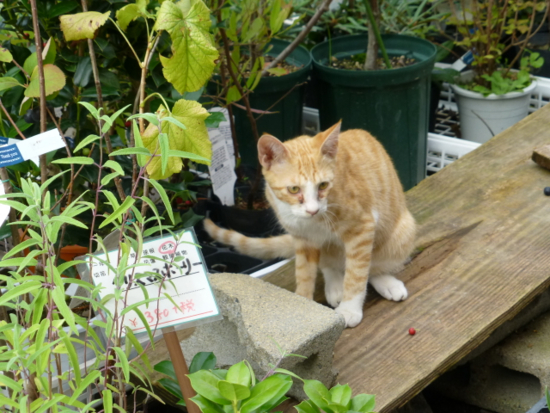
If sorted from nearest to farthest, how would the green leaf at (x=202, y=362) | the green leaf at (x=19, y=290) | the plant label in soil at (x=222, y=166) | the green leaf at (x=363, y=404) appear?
1. the green leaf at (x=19, y=290)
2. the green leaf at (x=363, y=404)
3. the green leaf at (x=202, y=362)
4. the plant label in soil at (x=222, y=166)

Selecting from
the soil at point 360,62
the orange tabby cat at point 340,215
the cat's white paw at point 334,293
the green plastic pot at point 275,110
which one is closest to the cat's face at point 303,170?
the orange tabby cat at point 340,215

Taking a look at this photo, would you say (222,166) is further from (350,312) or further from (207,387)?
(207,387)

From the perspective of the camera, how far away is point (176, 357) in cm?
115

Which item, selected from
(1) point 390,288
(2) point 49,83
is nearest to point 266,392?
(2) point 49,83

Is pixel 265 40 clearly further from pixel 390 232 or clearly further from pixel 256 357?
pixel 256 357

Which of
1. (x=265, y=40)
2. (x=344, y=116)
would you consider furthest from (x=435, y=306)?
(x=344, y=116)

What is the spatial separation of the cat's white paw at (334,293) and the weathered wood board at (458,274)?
3.6 inches

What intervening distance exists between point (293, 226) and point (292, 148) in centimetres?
22

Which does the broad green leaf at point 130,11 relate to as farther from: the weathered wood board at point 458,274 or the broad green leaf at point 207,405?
the weathered wood board at point 458,274

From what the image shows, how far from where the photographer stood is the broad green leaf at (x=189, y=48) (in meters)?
1.10

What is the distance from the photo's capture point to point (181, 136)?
1.10 metres

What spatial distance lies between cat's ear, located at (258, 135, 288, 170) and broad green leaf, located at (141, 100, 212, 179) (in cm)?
59

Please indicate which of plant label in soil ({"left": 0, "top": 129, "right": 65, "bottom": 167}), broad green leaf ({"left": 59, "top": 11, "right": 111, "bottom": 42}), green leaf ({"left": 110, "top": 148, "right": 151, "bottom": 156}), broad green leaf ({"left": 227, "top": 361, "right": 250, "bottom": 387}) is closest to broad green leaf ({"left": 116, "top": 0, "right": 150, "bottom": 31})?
broad green leaf ({"left": 59, "top": 11, "right": 111, "bottom": 42})

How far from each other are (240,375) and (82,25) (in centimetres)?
70
